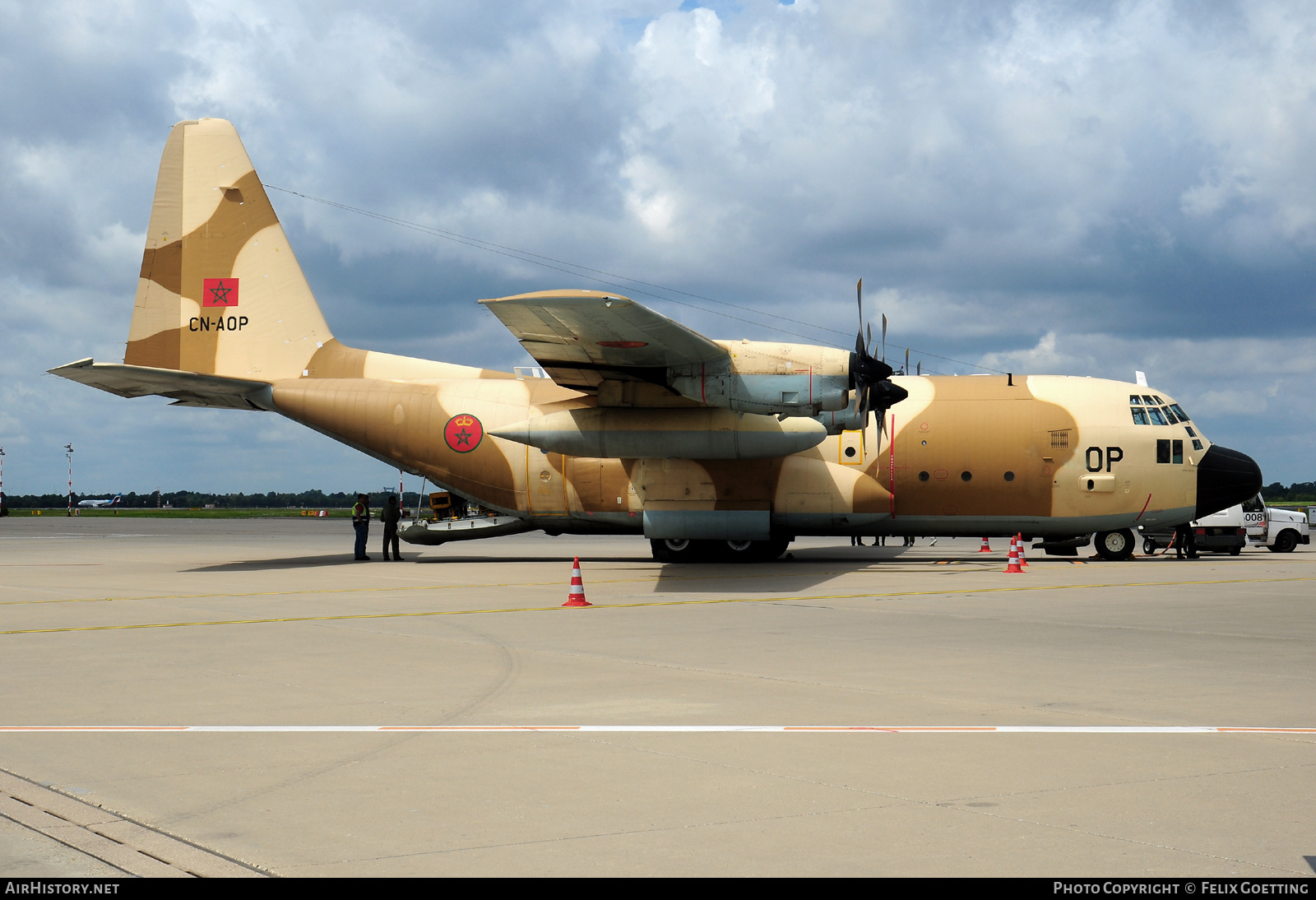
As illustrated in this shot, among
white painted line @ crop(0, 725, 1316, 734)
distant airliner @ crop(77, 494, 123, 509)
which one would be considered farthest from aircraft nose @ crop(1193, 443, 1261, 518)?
distant airliner @ crop(77, 494, 123, 509)

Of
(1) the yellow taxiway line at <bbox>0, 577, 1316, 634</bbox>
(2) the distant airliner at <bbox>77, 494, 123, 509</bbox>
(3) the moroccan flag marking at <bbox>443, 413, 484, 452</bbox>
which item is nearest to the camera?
(1) the yellow taxiway line at <bbox>0, 577, 1316, 634</bbox>

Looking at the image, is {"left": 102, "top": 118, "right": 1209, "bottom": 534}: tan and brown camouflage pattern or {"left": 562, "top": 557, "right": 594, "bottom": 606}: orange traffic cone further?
{"left": 102, "top": 118, "right": 1209, "bottom": 534}: tan and brown camouflage pattern

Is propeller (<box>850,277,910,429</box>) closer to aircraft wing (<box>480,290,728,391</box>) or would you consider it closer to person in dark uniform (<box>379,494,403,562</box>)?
aircraft wing (<box>480,290,728,391</box>)

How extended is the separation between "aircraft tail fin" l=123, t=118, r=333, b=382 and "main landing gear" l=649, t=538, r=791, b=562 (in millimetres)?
10432

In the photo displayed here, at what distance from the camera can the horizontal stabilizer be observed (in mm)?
23375

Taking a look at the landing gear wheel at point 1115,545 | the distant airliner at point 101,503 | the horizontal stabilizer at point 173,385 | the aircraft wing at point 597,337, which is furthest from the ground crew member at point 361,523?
the distant airliner at point 101,503

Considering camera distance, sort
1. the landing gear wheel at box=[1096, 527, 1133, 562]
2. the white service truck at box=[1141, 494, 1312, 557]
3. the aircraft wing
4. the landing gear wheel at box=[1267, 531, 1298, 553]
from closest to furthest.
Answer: the aircraft wing
the landing gear wheel at box=[1096, 527, 1133, 562]
the white service truck at box=[1141, 494, 1312, 557]
the landing gear wheel at box=[1267, 531, 1298, 553]

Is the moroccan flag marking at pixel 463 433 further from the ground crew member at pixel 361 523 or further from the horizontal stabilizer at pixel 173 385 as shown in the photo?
the horizontal stabilizer at pixel 173 385

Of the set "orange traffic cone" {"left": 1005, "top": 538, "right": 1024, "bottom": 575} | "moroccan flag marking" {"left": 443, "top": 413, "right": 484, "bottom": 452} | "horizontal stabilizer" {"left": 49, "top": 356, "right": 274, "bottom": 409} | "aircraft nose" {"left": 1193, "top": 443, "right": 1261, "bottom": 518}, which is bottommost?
"orange traffic cone" {"left": 1005, "top": 538, "right": 1024, "bottom": 575}

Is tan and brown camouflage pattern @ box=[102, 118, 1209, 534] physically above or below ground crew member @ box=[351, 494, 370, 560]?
above

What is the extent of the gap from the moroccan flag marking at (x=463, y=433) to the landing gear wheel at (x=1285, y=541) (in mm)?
25594

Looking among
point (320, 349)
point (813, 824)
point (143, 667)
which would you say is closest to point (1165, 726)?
point (813, 824)

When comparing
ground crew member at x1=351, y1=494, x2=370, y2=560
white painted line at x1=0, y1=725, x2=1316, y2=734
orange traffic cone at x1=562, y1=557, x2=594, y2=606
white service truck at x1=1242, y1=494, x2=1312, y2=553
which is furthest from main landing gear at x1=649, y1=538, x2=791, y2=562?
white painted line at x1=0, y1=725, x2=1316, y2=734

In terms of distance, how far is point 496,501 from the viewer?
26719 mm
